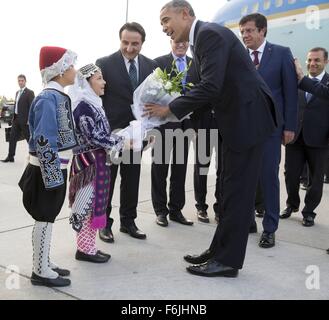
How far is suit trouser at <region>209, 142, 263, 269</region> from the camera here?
2.86 m

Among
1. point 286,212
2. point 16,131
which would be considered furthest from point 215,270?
point 16,131

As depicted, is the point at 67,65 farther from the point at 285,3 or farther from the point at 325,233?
the point at 285,3

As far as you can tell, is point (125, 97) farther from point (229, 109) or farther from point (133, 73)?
point (229, 109)

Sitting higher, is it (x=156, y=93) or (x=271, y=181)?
(x=156, y=93)

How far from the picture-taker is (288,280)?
9.27 ft

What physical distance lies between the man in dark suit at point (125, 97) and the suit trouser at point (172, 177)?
0.48 metres

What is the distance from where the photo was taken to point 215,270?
2.88m

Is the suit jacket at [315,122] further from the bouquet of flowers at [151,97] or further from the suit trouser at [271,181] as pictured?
the bouquet of flowers at [151,97]

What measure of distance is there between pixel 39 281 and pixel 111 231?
3.59ft

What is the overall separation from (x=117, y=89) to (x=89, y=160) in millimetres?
907

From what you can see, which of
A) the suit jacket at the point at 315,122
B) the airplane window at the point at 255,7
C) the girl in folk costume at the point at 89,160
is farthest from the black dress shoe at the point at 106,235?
the airplane window at the point at 255,7

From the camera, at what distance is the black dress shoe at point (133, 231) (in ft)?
12.0

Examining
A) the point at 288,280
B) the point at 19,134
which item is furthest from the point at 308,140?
the point at 19,134

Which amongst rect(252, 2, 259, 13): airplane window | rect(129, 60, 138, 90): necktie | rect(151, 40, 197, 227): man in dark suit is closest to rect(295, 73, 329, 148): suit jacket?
rect(151, 40, 197, 227): man in dark suit
